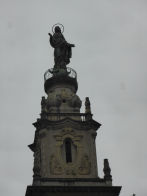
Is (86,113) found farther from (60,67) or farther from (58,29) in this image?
(58,29)

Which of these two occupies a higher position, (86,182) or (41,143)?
(41,143)

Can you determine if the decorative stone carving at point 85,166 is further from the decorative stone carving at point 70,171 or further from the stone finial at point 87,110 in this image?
the stone finial at point 87,110

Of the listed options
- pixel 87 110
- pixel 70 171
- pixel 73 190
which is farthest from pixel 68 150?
pixel 73 190

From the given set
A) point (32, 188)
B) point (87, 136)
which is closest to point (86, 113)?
point (87, 136)

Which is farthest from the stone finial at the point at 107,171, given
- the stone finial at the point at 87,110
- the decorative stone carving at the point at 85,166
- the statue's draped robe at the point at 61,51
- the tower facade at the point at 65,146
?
the statue's draped robe at the point at 61,51

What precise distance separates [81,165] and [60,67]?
1198cm

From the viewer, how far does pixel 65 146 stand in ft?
179

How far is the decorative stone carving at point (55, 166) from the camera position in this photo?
5266 centimetres

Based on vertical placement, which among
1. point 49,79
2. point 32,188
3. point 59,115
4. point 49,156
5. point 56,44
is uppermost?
point 56,44

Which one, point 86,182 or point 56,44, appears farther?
point 56,44

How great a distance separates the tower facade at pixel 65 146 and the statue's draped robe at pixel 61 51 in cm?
128

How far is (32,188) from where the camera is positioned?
5006 cm

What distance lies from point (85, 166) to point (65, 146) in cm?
271

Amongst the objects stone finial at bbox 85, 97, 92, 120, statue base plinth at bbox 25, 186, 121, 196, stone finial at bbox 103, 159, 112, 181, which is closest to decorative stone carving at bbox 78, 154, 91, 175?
stone finial at bbox 103, 159, 112, 181
